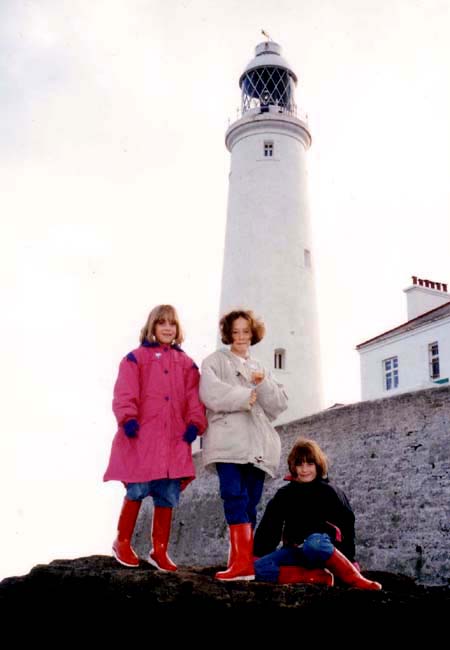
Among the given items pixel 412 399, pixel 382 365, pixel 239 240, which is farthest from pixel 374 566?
pixel 239 240

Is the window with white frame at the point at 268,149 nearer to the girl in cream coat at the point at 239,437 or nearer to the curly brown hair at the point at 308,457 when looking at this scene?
the girl in cream coat at the point at 239,437

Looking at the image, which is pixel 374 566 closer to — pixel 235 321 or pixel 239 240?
pixel 235 321

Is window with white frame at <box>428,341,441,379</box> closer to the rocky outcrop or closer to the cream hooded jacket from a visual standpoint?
the cream hooded jacket

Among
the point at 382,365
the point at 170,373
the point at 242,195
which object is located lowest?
the point at 170,373

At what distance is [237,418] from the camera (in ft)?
19.1

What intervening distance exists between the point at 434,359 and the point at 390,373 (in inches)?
88.1

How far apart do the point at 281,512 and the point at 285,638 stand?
120 centimetres

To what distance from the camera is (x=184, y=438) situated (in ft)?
18.9

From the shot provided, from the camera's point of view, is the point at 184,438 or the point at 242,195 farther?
the point at 242,195

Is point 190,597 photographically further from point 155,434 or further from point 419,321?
point 419,321

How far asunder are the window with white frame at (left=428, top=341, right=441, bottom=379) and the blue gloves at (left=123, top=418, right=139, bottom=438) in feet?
61.5

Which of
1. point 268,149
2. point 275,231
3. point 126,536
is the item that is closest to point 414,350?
point 275,231

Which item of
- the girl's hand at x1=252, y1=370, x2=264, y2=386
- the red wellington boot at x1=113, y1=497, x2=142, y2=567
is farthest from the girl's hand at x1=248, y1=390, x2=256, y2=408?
the red wellington boot at x1=113, y1=497, x2=142, y2=567

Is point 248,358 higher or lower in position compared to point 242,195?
lower
